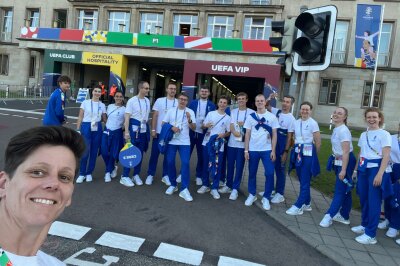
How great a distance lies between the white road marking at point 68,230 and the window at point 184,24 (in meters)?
26.5

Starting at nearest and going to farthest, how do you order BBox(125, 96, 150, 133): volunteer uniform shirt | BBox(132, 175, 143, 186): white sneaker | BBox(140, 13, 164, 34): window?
BBox(125, 96, 150, 133): volunteer uniform shirt → BBox(132, 175, 143, 186): white sneaker → BBox(140, 13, 164, 34): window

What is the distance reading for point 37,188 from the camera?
1304 mm

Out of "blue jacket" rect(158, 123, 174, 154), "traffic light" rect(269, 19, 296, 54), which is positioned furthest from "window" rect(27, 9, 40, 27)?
"traffic light" rect(269, 19, 296, 54)

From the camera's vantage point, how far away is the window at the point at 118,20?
30516 mm

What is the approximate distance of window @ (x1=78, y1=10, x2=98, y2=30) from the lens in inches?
1236

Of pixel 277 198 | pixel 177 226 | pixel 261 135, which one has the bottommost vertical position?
pixel 177 226

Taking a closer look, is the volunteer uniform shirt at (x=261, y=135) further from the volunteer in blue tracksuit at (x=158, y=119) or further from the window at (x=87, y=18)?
the window at (x=87, y=18)

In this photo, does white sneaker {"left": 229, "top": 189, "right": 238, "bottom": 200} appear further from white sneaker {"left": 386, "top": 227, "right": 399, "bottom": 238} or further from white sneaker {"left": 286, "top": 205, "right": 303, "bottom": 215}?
white sneaker {"left": 386, "top": 227, "right": 399, "bottom": 238}

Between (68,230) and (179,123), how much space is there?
2.79 meters

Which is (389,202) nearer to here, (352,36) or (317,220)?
(317,220)

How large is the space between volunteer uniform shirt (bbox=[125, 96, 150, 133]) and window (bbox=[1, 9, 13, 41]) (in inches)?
1365

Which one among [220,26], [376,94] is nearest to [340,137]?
[376,94]

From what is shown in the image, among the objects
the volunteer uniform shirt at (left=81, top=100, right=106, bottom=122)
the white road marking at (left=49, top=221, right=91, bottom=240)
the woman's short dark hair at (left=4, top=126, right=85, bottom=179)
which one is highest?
the woman's short dark hair at (left=4, top=126, right=85, bottom=179)

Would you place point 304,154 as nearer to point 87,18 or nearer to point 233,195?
point 233,195
